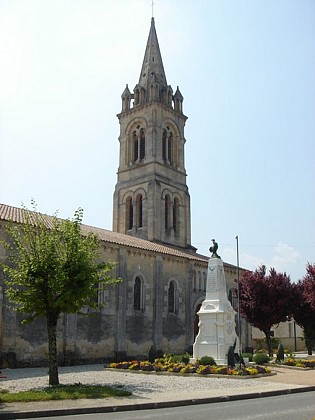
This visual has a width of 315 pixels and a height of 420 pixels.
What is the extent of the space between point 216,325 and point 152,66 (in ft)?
104

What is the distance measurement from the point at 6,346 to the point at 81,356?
16.2 feet

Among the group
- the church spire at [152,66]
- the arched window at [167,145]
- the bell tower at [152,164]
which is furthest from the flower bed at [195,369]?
the church spire at [152,66]

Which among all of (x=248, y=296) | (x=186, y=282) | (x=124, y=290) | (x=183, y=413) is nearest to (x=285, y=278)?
(x=248, y=296)

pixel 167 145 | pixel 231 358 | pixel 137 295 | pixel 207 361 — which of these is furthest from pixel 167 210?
pixel 231 358

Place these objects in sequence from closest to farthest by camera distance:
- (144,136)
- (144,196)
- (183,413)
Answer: (183,413)
(144,196)
(144,136)

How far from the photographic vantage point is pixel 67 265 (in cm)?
1670

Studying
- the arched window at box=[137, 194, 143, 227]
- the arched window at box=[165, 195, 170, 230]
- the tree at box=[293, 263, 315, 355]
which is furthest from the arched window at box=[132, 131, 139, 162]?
the tree at box=[293, 263, 315, 355]

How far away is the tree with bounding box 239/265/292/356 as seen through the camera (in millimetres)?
33750

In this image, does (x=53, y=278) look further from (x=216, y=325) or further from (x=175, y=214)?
(x=175, y=214)

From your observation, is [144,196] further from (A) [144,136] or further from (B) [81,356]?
(B) [81,356]

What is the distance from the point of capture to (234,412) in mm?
11109

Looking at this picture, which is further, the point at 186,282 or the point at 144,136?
the point at 144,136

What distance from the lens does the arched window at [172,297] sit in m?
34.0

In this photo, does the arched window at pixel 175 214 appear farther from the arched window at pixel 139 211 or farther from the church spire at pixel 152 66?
the church spire at pixel 152 66
